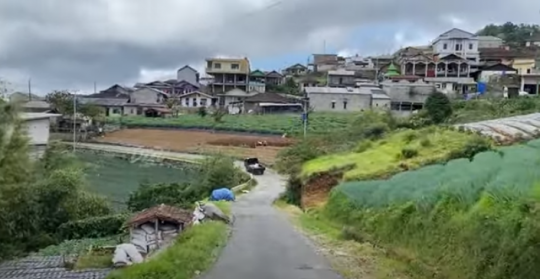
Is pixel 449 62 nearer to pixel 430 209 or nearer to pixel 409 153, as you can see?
pixel 409 153

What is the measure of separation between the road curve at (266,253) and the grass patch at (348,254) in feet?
0.74

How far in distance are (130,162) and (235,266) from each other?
1361 inches

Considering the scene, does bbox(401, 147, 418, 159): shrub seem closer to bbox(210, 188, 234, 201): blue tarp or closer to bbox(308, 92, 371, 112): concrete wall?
bbox(210, 188, 234, 201): blue tarp

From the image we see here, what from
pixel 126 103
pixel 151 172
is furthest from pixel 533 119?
pixel 126 103

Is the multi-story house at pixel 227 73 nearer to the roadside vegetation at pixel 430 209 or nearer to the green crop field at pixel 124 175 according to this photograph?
the green crop field at pixel 124 175

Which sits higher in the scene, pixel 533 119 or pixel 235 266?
pixel 533 119

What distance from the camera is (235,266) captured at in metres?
10.8

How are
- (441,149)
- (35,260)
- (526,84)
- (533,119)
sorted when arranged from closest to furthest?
(35,260) → (441,149) → (533,119) → (526,84)

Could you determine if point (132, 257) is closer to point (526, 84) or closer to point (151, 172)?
point (151, 172)

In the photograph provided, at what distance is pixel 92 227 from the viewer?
22.1 m

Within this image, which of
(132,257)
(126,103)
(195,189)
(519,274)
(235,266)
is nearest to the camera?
(519,274)

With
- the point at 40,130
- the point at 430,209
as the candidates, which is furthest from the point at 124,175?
the point at 430,209

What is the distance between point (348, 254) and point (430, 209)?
1827mm

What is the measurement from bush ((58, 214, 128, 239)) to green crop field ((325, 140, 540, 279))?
32.5ft
